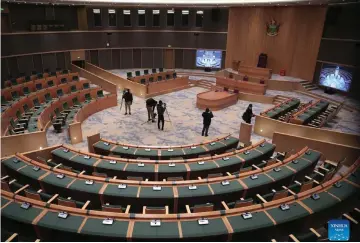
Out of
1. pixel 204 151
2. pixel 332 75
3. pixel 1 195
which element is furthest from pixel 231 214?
pixel 332 75

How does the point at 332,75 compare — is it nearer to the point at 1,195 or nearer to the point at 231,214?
the point at 231,214

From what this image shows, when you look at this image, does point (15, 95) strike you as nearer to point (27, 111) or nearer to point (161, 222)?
point (27, 111)

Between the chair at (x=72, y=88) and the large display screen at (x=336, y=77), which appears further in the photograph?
the large display screen at (x=336, y=77)

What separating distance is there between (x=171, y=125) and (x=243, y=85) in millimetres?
6241

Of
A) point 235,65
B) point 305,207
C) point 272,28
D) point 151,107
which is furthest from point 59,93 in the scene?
point 272,28

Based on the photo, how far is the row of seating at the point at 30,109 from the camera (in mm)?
8976

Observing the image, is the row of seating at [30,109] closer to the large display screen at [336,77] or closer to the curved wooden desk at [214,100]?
the curved wooden desk at [214,100]

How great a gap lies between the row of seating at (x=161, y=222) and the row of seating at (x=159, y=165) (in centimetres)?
155

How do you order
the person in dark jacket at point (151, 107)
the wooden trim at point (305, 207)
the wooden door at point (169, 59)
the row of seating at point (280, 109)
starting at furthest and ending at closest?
the wooden door at point (169, 59) < the person in dark jacket at point (151, 107) < the row of seating at point (280, 109) < the wooden trim at point (305, 207)

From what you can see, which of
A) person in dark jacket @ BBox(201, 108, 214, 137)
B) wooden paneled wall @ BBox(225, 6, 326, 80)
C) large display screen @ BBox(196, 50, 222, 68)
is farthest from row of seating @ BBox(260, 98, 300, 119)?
large display screen @ BBox(196, 50, 222, 68)

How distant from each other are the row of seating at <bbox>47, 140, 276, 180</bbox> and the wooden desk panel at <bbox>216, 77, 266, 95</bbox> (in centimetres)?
832

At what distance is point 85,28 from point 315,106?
1522 cm

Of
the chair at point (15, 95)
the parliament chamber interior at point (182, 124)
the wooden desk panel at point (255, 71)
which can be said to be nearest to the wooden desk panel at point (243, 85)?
the parliament chamber interior at point (182, 124)

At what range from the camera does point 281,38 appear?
56.5 ft
